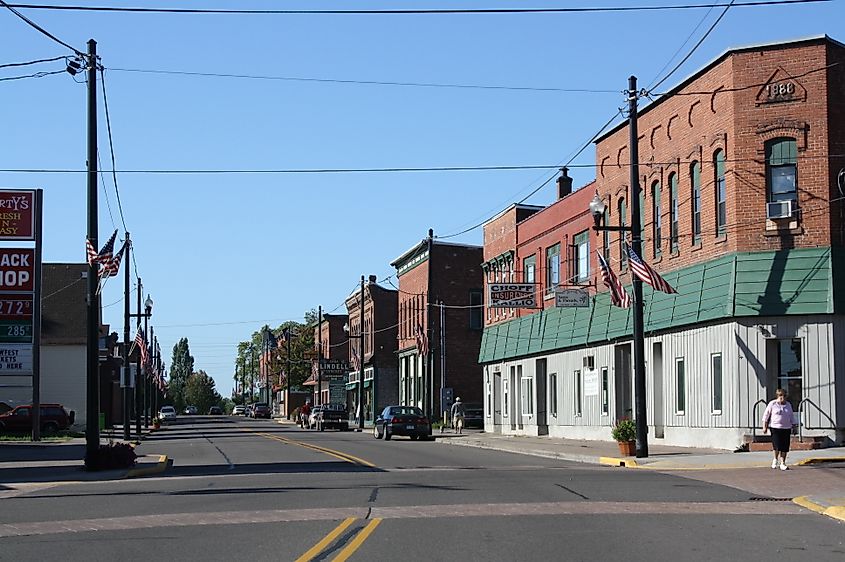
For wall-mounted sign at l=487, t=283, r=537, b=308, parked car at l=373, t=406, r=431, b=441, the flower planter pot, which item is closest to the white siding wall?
the flower planter pot

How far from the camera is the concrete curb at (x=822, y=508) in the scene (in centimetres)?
1572

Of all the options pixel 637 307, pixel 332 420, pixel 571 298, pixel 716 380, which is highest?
pixel 571 298

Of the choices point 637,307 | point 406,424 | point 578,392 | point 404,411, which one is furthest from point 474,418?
point 637,307

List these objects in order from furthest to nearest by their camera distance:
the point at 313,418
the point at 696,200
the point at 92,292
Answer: the point at 313,418
the point at 696,200
the point at 92,292

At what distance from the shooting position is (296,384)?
120 meters

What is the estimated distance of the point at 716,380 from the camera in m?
31.8

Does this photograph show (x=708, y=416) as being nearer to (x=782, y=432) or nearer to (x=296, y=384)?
(x=782, y=432)

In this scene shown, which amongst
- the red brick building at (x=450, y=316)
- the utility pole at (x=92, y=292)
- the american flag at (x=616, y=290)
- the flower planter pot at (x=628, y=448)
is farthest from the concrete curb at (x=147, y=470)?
the red brick building at (x=450, y=316)

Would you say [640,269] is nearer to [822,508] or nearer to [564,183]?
[822,508]

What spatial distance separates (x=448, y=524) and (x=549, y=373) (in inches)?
1281

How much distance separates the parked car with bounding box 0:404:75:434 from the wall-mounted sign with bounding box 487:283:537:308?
24.1 m

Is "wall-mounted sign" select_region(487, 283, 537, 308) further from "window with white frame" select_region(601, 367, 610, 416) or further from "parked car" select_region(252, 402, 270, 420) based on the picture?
"parked car" select_region(252, 402, 270, 420)

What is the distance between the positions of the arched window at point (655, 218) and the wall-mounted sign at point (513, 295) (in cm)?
833

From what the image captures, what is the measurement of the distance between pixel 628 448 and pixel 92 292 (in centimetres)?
1430
